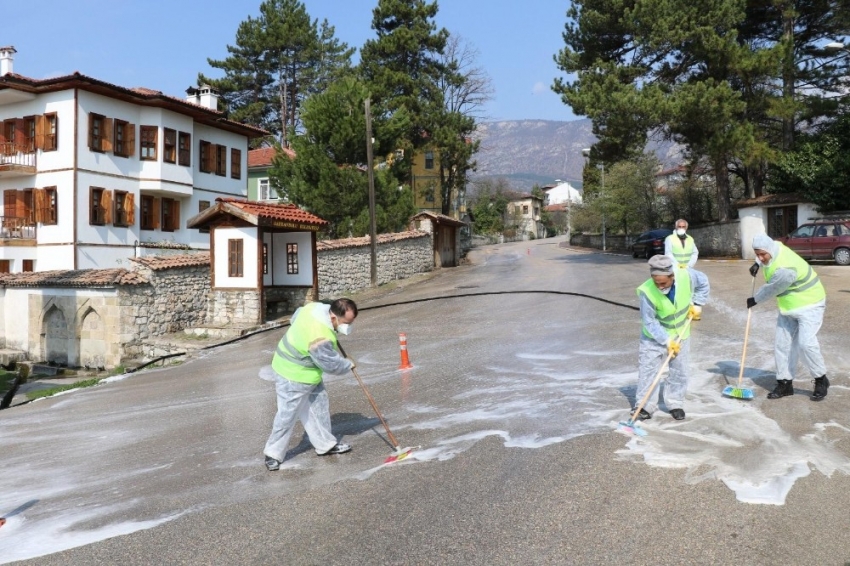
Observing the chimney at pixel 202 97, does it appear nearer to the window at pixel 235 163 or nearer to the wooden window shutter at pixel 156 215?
the window at pixel 235 163

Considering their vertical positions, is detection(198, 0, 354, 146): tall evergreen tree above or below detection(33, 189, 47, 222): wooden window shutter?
above

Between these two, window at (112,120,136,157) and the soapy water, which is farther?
window at (112,120,136,157)

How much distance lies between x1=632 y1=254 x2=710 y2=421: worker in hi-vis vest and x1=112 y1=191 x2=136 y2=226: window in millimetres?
27488

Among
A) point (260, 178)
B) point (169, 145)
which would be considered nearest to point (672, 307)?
point (169, 145)

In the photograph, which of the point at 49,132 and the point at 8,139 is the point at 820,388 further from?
the point at 8,139

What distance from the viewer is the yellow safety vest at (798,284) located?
299 inches

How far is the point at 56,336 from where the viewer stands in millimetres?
20547

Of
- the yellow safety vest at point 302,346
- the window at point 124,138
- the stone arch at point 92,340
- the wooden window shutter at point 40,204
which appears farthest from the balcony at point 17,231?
the yellow safety vest at point 302,346

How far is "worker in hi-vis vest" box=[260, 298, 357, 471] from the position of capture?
247 inches

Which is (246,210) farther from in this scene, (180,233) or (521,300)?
(180,233)

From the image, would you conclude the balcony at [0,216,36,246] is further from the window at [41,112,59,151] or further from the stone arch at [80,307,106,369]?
the stone arch at [80,307,106,369]

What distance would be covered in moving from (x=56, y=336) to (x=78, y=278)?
2364mm

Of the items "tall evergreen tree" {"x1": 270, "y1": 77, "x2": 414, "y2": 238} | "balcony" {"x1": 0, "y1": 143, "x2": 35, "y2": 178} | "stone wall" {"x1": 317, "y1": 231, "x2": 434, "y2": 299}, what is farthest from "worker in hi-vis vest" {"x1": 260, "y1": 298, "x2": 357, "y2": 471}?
"balcony" {"x1": 0, "y1": 143, "x2": 35, "y2": 178}

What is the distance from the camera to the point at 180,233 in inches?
1303
